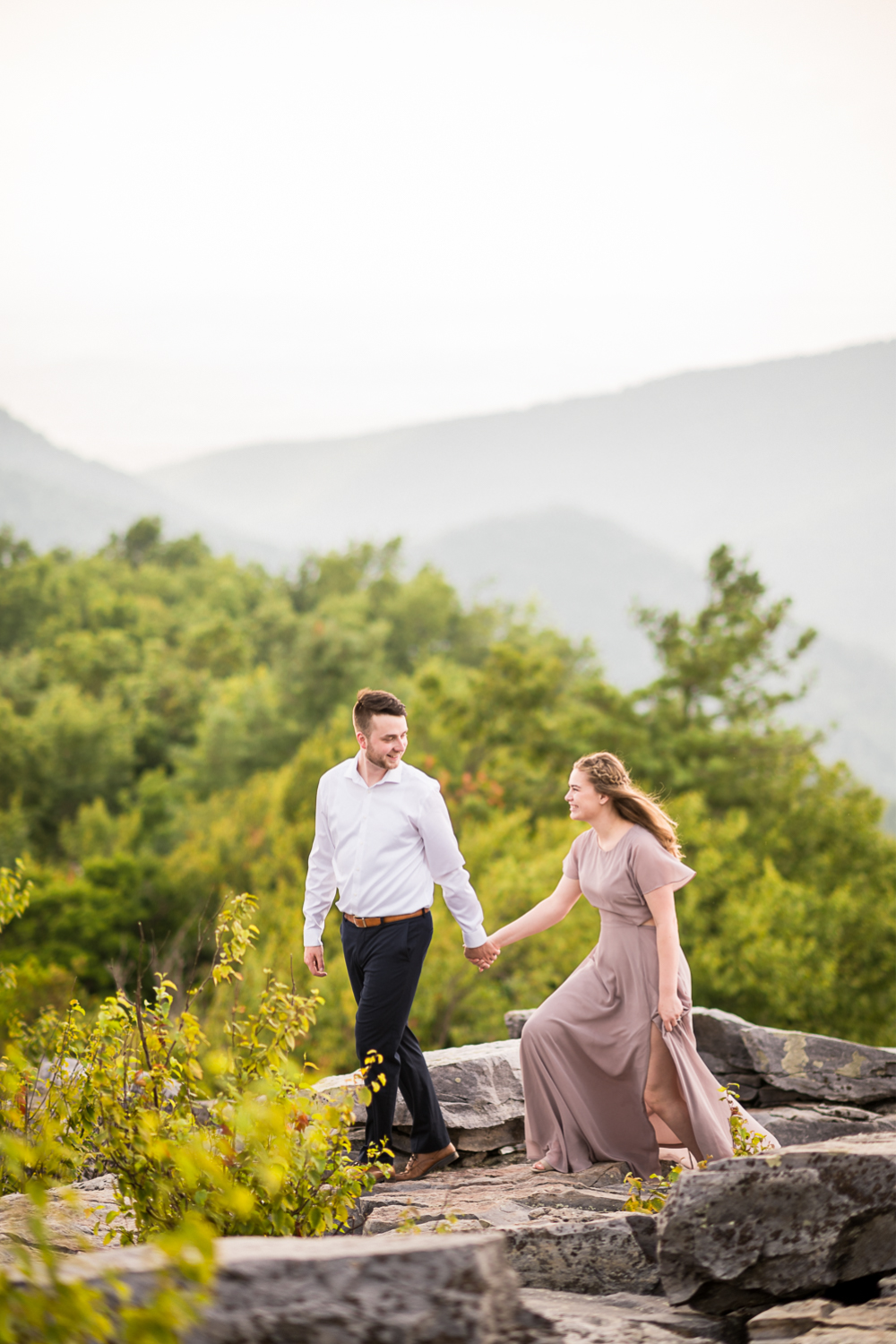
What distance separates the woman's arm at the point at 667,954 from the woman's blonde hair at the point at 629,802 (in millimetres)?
272

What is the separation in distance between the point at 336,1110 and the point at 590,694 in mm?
26383

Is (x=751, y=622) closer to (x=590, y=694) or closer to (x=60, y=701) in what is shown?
(x=590, y=694)

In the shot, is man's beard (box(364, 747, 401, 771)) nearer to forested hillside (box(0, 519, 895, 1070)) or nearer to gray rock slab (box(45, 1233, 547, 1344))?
gray rock slab (box(45, 1233, 547, 1344))

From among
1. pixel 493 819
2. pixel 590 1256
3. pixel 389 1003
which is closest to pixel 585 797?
pixel 389 1003

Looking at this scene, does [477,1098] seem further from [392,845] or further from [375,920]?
[392,845]

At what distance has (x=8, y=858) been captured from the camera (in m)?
38.4

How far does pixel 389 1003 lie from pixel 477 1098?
5.29ft

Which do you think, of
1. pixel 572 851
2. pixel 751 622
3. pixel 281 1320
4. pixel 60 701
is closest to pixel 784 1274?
pixel 281 1320

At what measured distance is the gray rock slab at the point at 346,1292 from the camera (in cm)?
231

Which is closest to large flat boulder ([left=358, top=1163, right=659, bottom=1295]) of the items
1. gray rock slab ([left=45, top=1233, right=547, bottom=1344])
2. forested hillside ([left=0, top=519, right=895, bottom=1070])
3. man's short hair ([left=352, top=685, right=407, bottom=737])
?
gray rock slab ([left=45, top=1233, right=547, bottom=1344])

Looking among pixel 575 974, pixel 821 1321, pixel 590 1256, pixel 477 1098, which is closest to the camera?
pixel 821 1321

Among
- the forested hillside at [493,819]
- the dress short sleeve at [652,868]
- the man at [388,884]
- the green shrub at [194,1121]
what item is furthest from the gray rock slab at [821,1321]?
the forested hillside at [493,819]

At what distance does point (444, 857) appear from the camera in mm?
5199

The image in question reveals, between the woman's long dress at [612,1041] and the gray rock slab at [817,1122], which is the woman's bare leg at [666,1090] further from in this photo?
the gray rock slab at [817,1122]
